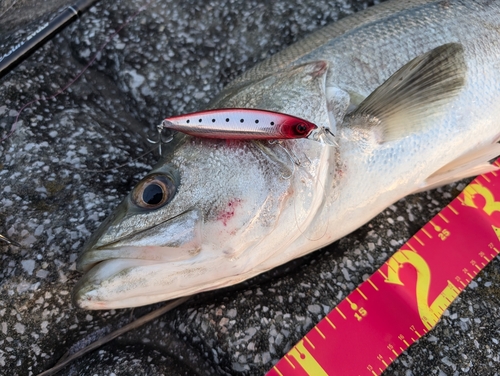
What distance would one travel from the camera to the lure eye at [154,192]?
1.43 meters

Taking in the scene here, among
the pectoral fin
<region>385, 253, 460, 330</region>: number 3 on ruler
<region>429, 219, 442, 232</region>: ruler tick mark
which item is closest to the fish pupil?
the pectoral fin

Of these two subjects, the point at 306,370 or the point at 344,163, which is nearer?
the point at 344,163

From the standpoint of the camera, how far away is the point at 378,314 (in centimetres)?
184

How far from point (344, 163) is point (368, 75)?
1.44ft

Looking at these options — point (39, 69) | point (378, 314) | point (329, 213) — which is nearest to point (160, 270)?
point (329, 213)

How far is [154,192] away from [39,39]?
1.21 meters

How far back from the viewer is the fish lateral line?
1.42m

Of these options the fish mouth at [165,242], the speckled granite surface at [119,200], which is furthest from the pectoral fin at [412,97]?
the fish mouth at [165,242]

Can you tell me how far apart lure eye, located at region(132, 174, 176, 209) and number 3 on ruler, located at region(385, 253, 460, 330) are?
1.14 m

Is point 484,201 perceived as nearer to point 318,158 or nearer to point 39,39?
point 318,158

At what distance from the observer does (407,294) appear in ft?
6.16

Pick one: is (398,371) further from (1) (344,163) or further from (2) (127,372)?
(2) (127,372)

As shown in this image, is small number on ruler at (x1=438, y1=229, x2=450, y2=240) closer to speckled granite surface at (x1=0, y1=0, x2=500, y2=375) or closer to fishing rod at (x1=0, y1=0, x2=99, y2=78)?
speckled granite surface at (x1=0, y1=0, x2=500, y2=375)

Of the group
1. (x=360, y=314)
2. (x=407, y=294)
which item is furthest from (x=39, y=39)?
(x=407, y=294)
